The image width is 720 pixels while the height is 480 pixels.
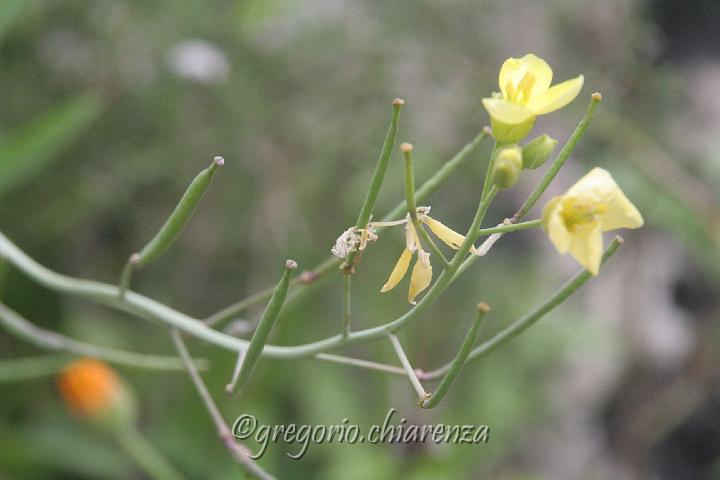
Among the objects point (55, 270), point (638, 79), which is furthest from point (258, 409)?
point (638, 79)

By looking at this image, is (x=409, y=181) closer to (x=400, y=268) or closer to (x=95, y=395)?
(x=400, y=268)

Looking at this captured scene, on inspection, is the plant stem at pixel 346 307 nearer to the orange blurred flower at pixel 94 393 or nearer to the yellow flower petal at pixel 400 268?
the yellow flower petal at pixel 400 268

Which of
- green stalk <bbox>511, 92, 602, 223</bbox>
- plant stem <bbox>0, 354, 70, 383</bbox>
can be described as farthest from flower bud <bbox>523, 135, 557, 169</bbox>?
plant stem <bbox>0, 354, 70, 383</bbox>

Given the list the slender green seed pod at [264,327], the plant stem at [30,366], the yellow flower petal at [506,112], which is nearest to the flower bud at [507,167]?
the yellow flower petal at [506,112]

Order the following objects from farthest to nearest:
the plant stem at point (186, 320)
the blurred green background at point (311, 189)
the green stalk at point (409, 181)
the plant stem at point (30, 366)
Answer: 1. the blurred green background at point (311, 189)
2. the plant stem at point (30, 366)
3. the plant stem at point (186, 320)
4. the green stalk at point (409, 181)

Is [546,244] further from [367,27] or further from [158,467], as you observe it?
[158,467]

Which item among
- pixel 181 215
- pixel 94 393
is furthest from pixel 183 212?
pixel 94 393

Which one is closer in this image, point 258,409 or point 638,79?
point 258,409
